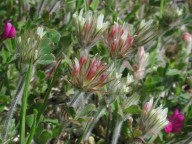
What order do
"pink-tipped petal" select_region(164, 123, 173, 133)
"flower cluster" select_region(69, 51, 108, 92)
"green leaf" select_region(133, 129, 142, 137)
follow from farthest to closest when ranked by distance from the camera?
"pink-tipped petal" select_region(164, 123, 173, 133), "green leaf" select_region(133, 129, 142, 137), "flower cluster" select_region(69, 51, 108, 92)

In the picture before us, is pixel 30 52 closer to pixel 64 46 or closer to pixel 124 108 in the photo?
pixel 124 108

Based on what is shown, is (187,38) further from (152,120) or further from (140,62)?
(152,120)

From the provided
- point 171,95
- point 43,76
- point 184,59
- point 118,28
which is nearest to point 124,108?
point 118,28

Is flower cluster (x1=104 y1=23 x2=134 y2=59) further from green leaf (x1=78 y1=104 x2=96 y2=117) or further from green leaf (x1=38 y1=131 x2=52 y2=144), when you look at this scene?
green leaf (x1=38 y1=131 x2=52 y2=144)

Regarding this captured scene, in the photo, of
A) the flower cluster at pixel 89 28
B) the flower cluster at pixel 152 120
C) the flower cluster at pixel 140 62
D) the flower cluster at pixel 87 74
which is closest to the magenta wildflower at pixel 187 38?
the flower cluster at pixel 140 62

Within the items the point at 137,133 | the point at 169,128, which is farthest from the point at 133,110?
the point at 169,128

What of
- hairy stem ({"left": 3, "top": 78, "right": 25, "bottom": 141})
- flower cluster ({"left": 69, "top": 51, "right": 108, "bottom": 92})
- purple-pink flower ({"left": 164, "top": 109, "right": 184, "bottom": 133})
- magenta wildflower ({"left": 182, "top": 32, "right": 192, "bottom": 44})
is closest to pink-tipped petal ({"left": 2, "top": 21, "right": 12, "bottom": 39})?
hairy stem ({"left": 3, "top": 78, "right": 25, "bottom": 141})
